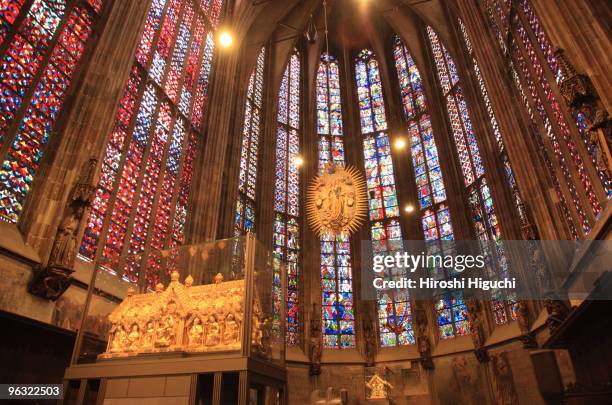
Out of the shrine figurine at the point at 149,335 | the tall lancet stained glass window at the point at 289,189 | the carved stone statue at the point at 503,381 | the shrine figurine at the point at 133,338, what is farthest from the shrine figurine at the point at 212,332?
the tall lancet stained glass window at the point at 289,189

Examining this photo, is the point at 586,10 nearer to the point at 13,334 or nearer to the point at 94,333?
the point at 94,333

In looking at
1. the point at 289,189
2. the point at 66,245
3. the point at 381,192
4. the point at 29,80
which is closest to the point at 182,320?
the point at 66,245

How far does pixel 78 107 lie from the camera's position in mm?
9312

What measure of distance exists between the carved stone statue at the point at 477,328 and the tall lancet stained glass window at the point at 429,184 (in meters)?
0.92

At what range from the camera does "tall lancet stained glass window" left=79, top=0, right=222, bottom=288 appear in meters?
10.6

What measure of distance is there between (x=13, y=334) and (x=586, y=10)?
35.6ft

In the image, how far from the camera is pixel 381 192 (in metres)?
19.9

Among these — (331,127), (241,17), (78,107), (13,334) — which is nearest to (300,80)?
(331,127)

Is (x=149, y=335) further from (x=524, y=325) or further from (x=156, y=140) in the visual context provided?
(x=524, y=325)

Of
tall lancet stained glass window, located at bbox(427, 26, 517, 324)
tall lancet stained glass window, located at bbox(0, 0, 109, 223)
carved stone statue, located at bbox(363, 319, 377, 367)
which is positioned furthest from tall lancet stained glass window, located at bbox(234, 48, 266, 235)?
tall lancet stained glass window, located at bbox(427, 26, 517, 324)

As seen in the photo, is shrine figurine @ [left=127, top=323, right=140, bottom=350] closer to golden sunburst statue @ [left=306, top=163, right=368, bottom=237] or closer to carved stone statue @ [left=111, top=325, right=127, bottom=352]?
carved stone statue @ [left=111, top=325, right=127, bottom=352]

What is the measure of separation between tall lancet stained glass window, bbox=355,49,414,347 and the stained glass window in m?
7.89

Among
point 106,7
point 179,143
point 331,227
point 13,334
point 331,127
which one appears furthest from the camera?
point 331,127

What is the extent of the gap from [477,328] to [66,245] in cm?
1239
